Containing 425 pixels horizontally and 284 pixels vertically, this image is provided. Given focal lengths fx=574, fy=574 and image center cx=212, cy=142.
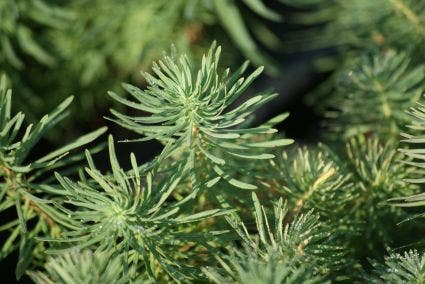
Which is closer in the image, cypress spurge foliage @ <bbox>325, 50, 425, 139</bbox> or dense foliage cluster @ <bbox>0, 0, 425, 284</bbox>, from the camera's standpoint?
dense foliage cluster @ <bbox>0, 0, 425, 284</bbox>

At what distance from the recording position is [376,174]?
38 centimetres

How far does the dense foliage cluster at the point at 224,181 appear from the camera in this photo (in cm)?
30

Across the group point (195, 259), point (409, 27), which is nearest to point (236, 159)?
point (195, 259)

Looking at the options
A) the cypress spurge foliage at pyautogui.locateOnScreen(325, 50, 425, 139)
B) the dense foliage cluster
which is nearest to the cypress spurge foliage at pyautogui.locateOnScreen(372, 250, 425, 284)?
the dense foliage cluster

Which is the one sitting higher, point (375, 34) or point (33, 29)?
point (33, 29)

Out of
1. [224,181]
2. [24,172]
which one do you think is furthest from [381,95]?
[24,172]

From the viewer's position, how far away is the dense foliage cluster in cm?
30

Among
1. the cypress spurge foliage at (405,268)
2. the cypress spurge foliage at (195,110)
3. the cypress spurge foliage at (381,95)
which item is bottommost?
the cypress spurge foliage at (405,268)

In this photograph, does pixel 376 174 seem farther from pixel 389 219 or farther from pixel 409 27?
pixel 409 27

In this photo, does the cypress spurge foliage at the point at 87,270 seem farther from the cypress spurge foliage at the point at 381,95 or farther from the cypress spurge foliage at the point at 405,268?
the cypress spurge foliage at the point at 381,95

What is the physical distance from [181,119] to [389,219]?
16cm

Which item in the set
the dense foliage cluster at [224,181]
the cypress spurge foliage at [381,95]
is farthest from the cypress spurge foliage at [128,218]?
the cypress spurge foliage at [381,95]

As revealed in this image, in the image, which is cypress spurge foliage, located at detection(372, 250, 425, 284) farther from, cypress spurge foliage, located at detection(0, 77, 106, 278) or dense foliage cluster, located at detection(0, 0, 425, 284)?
cypress spurge foliage, located at detection(0, 77, 106, 278)

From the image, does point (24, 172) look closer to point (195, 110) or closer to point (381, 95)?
point (195, 110)
